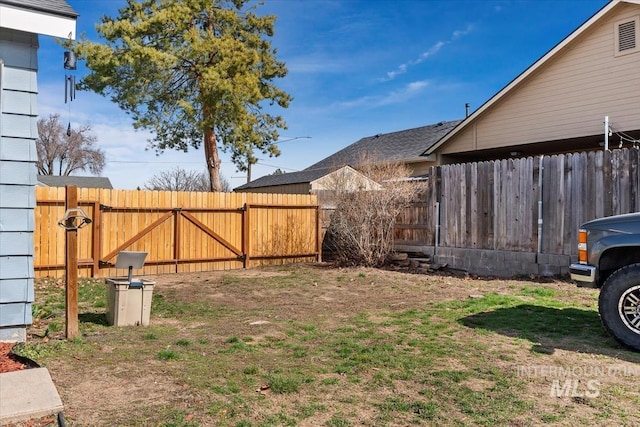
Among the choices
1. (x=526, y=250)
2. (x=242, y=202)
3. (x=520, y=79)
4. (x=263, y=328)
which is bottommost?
(x=263, y=328)

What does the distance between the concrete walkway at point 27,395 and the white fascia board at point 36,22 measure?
3.14m

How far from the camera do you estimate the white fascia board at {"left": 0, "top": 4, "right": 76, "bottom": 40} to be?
420 centimetres

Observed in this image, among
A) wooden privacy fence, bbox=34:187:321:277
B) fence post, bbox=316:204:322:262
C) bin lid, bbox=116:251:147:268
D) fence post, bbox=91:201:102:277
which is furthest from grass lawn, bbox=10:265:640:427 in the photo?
fence post, bbox=316:204:322:262

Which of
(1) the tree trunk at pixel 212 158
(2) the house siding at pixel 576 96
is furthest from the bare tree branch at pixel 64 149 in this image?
(2) the house siding at pixel 576 96

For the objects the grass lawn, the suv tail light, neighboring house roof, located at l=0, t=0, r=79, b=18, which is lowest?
the grass lawn

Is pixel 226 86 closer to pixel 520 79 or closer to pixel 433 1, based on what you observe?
pixel 433 1

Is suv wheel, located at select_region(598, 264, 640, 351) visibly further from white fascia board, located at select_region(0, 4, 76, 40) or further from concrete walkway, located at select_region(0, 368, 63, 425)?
white fascia board, located at select_region(0, 4, 76, 40)

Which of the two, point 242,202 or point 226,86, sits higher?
point 226,86

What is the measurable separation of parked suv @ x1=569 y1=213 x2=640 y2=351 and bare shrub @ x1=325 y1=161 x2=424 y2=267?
18.1ft

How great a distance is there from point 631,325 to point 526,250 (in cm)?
438

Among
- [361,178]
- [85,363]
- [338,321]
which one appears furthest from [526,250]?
[85,363]

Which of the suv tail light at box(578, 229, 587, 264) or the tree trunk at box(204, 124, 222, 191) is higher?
the tree trunk at box(204, 124, 222, 191)

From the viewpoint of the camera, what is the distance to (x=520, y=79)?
40.4 ft

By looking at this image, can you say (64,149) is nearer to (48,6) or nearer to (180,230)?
(180,230)
